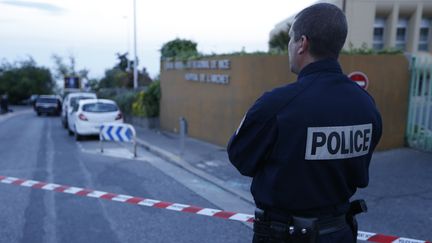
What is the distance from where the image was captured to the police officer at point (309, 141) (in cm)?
193

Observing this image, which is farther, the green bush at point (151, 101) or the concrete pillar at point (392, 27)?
the concrete pillar at point (392, 27)

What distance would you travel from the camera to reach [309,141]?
75.8 inches

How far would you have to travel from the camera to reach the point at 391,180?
710cm

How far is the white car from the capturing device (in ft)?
48.4

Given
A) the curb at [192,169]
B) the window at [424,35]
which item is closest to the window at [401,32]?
the window at [424,35]

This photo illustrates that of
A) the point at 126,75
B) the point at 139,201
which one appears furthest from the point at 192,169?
the point at 126,75

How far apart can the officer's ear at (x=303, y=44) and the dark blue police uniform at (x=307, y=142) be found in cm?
8

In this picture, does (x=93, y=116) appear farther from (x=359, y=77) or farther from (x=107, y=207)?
(x=359, y=77)

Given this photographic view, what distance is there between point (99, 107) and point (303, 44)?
14003 mm

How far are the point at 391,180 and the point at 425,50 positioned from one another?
2802cm

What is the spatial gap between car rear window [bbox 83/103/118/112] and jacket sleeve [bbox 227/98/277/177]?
13.7 metres

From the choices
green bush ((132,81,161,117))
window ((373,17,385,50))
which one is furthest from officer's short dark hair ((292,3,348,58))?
window ((373,17,385,50))

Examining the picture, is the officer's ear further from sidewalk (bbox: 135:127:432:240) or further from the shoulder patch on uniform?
sidewalk (bbox: 135:127:432:240)

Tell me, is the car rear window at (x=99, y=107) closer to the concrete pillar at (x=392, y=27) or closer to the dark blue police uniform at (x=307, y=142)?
the dark blue police uniform at (x=307, y=142)
